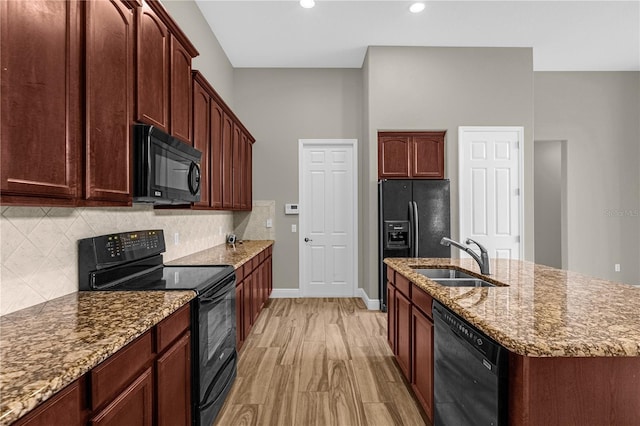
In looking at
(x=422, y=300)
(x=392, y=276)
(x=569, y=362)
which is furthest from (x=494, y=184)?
(x=569, y=362)

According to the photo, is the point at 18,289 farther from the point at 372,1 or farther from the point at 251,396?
the point at 372,1

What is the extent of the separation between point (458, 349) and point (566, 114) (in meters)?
5.51

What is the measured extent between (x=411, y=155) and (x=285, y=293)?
276 centimetres

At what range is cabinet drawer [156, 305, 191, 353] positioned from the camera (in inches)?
54.2

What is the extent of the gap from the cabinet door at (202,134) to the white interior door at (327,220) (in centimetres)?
225

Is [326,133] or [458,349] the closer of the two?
[458,349]

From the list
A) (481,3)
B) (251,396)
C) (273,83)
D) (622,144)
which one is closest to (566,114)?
(622,144)

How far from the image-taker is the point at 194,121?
255cm

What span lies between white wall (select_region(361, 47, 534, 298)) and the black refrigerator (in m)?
0.25

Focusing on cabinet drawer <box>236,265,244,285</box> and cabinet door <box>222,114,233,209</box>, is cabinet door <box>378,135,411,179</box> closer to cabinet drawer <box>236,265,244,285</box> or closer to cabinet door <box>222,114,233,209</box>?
cabinet door <box>222,114,233,209</box>

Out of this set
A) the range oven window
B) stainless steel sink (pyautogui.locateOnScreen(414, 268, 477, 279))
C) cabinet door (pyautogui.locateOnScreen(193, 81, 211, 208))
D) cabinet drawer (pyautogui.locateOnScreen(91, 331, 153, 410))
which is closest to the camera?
cabinet drawer (pyautogui.locateOnScreen(91, 331, 153, 410))

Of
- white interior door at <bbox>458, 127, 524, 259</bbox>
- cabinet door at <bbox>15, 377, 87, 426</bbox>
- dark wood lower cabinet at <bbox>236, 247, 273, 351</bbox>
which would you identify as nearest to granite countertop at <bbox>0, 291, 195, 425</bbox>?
cabinet door at <bbox>15, 377, 87, 426</bbox>

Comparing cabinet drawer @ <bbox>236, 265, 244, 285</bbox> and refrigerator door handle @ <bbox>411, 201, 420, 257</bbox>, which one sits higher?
refrigerator door handle @ <bbox>411, 201, 420, 257</bbox>

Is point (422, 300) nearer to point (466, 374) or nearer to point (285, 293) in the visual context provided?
point (466, 374)
